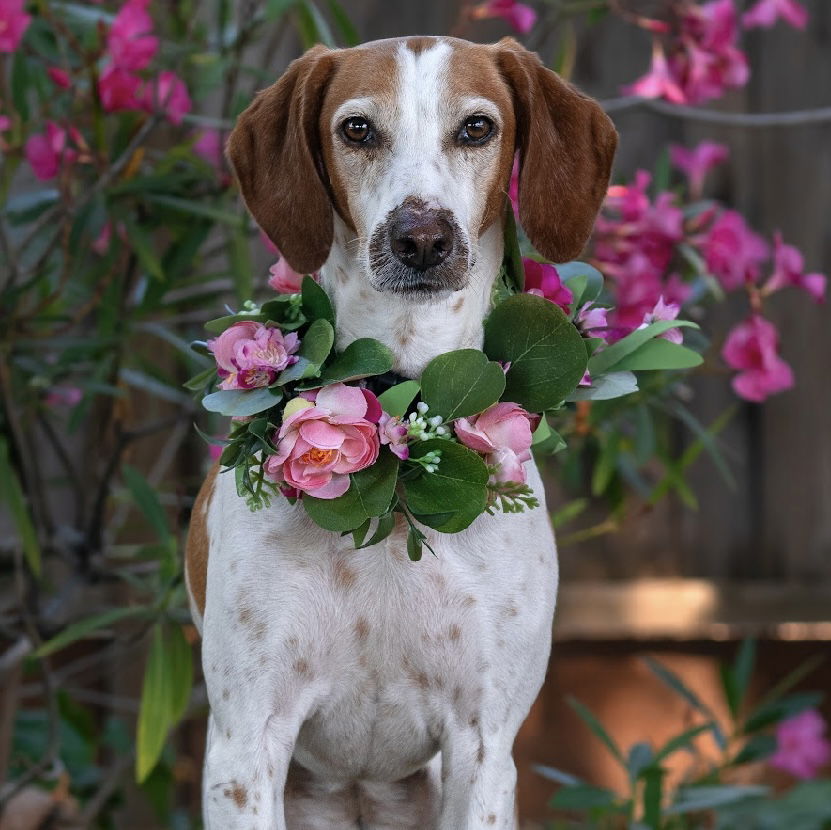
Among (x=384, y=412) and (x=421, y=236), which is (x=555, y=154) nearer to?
(x=421, y=236)

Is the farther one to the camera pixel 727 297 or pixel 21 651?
pixel 727 297

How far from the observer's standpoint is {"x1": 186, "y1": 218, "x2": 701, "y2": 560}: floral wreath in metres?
1.82

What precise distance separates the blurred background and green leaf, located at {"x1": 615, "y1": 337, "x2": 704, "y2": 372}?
76 cm

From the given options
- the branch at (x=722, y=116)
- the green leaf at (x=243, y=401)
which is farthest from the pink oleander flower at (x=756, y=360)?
the green leaf at (x=243, y=401)

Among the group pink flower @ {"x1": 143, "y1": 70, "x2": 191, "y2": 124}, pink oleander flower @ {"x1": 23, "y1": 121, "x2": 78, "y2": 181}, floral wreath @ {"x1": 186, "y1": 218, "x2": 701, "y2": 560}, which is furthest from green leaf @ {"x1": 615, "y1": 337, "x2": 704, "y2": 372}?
pink oleander flower @ {"x1": 23, "y1": 121, "x2": 78, "y2": 181}

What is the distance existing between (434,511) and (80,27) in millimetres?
1618

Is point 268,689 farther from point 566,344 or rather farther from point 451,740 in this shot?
point 566,344

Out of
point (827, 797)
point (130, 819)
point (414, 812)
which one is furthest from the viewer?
point (130, 819)

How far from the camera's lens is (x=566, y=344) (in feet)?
6.19

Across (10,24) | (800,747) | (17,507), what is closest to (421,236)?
(10,24)

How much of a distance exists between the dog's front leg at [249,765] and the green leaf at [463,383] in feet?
1.42

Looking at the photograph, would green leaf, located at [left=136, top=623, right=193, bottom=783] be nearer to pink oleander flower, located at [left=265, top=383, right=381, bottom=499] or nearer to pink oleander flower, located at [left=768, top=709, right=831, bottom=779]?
pink oleander flower, located at [left=265, top=383, right=381, bottom=499]

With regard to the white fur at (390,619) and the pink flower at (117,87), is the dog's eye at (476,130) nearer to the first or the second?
the white fur at (390,619)

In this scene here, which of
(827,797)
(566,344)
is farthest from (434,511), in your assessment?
(827,797)
